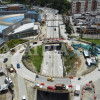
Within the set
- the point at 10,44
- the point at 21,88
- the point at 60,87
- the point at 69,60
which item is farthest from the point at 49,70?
the point at 10,44

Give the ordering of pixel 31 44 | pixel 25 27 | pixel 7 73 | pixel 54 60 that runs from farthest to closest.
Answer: pixel 25 27 < pixel 31 44 < pixel 54 60 < pixel 7 73

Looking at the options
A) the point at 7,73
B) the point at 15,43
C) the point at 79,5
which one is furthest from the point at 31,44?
the point at 79,5

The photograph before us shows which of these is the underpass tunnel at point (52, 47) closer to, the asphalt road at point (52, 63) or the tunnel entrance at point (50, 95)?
the asphalt road at point (52, 63)

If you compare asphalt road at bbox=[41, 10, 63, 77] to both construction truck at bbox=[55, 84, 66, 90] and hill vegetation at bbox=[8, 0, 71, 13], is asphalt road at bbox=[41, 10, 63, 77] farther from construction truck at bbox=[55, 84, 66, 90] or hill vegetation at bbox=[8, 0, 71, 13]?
hill vegetation at bbox=[8, 0, 71, 13]

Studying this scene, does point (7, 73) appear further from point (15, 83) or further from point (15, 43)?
point (15, 43)

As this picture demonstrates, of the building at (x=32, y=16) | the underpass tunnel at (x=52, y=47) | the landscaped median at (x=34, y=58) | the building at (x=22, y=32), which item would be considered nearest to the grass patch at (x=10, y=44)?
the building at (x=22, y=32)

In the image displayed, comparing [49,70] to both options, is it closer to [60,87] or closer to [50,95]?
[50,95]
